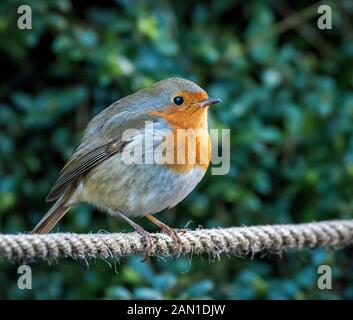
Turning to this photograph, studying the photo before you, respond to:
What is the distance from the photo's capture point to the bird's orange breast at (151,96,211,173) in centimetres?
393

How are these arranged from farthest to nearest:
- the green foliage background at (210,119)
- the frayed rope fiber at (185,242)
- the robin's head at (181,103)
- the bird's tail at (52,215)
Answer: the green foliage background at (210,119) → the bird's tail at (52,215) → the robin's head at (181,103) → the frayed rope fiber at (185,242)

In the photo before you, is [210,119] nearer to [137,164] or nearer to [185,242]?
[137,164]

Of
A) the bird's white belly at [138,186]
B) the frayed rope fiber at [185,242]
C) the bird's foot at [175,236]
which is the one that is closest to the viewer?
the frayed rope fiber at [185,242]

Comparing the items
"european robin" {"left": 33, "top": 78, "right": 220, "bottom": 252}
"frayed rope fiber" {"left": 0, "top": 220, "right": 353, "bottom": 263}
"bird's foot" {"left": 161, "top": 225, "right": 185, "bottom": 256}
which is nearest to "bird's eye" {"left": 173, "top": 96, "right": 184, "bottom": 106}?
"european robin" {"left": 33, "top": 78, "right": 220, "bottom": 252}

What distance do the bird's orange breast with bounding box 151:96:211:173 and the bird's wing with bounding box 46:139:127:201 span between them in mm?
276

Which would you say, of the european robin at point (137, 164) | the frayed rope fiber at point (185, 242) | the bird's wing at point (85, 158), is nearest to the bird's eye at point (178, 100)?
the european robin at point (137, 164)

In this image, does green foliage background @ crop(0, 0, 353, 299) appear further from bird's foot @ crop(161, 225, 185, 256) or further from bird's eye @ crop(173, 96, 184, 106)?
bird's foot @ crop(161, 225, 185, 256)

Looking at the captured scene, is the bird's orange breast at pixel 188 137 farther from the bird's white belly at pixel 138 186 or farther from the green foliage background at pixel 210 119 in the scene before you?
the green foliage background at pixel 210 119

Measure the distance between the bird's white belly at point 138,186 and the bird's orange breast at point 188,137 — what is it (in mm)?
44

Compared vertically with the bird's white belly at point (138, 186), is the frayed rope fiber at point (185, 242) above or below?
below

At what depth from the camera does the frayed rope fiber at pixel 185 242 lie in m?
2.90

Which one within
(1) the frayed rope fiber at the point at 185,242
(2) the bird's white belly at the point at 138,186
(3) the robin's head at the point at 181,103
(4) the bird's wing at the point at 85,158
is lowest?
(1) the frayed rope fiber at the point at 185,242
